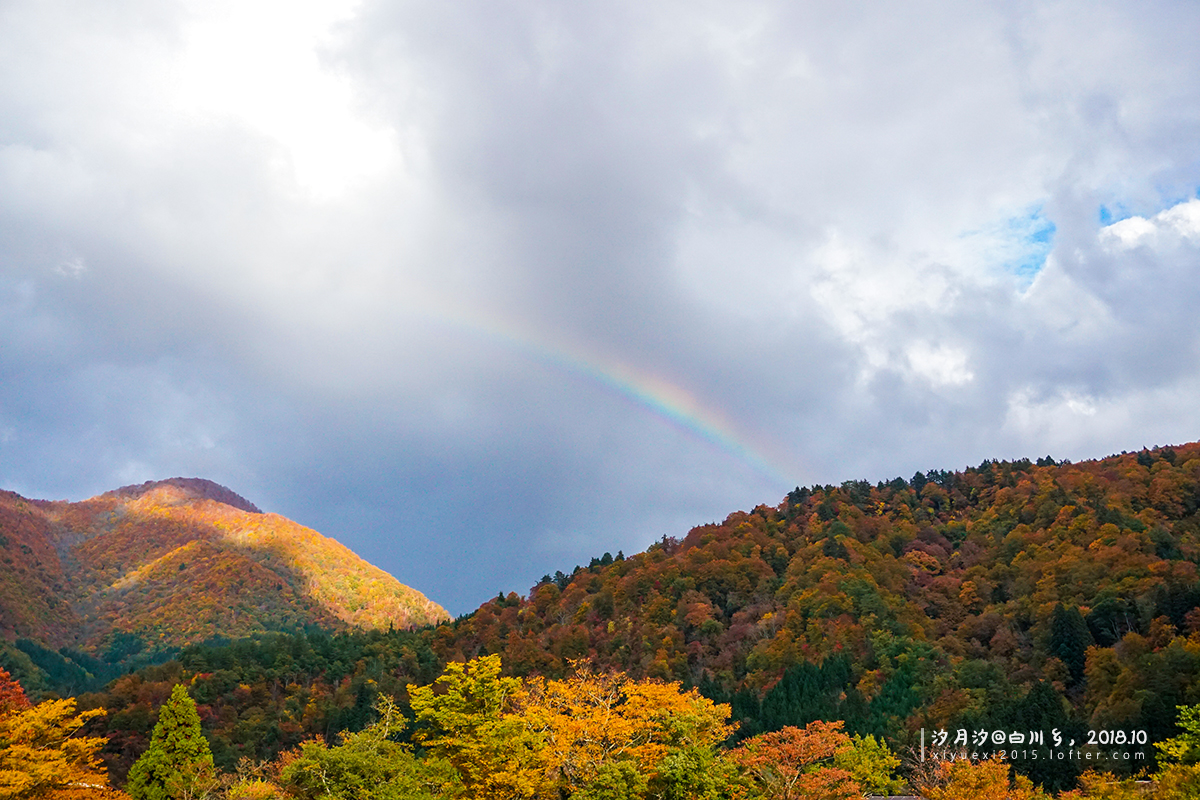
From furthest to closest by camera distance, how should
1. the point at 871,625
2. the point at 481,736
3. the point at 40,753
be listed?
the point at 871,625 → the point at 481,736 → the point at 40,753

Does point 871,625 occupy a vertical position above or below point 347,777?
above

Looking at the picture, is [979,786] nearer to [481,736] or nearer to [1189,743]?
[1189,743]

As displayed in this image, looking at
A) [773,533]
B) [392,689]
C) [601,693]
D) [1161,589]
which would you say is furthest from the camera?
[773,533]

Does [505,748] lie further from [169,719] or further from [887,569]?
[887,569]

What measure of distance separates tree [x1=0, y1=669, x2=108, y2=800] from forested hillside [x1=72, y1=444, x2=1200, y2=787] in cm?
6427

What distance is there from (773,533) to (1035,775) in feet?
312

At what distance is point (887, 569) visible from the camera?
134 metres

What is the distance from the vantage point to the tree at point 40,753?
116 ft

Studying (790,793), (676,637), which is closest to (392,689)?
(676,637)

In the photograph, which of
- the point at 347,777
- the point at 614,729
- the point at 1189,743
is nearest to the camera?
the point at 347,777

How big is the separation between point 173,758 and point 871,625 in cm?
8565

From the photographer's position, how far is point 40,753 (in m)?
36.3

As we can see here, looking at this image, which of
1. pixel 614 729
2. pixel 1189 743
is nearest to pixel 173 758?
pixel 614 729

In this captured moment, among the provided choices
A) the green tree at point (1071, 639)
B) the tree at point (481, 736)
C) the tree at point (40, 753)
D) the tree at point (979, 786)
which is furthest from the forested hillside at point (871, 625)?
the tree at point (40, 753)
